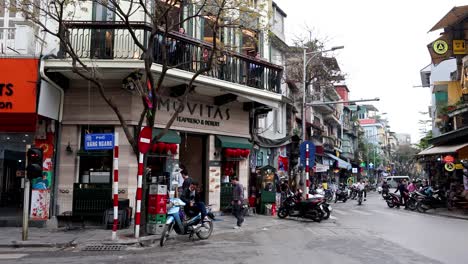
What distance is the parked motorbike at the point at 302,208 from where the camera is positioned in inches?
696

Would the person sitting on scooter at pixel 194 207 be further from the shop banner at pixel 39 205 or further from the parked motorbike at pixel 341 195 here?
the parked motorbike at pixel 341 195

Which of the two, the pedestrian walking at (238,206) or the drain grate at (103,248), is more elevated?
the pedestrian walking at (238,206)

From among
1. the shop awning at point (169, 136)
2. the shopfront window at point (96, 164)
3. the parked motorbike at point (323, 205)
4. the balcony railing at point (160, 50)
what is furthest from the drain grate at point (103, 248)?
the parked motorbike at point (323, 205)

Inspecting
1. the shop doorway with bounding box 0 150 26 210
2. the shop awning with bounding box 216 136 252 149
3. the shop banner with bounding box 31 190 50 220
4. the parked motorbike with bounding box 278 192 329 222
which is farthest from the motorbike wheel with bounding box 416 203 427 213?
the shop doorway with bounding box 0 150 26 210

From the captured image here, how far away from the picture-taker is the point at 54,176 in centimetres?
1483

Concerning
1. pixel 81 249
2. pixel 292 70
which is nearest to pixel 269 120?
pixel 292 70

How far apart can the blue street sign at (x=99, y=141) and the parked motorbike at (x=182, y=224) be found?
3.47 meters

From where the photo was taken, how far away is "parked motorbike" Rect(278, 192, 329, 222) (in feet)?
58.0

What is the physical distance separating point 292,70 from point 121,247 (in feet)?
80.1

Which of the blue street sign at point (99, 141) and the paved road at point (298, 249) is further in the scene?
the blue street sign at point (99, 141)

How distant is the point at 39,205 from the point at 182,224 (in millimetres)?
5485

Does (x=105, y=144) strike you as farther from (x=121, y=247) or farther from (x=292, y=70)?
(x=292, y=70)

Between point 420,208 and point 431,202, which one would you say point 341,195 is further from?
point 420,208

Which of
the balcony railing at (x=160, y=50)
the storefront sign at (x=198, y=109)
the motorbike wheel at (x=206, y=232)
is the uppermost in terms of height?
the balcony railing at (x=160, y=50)
